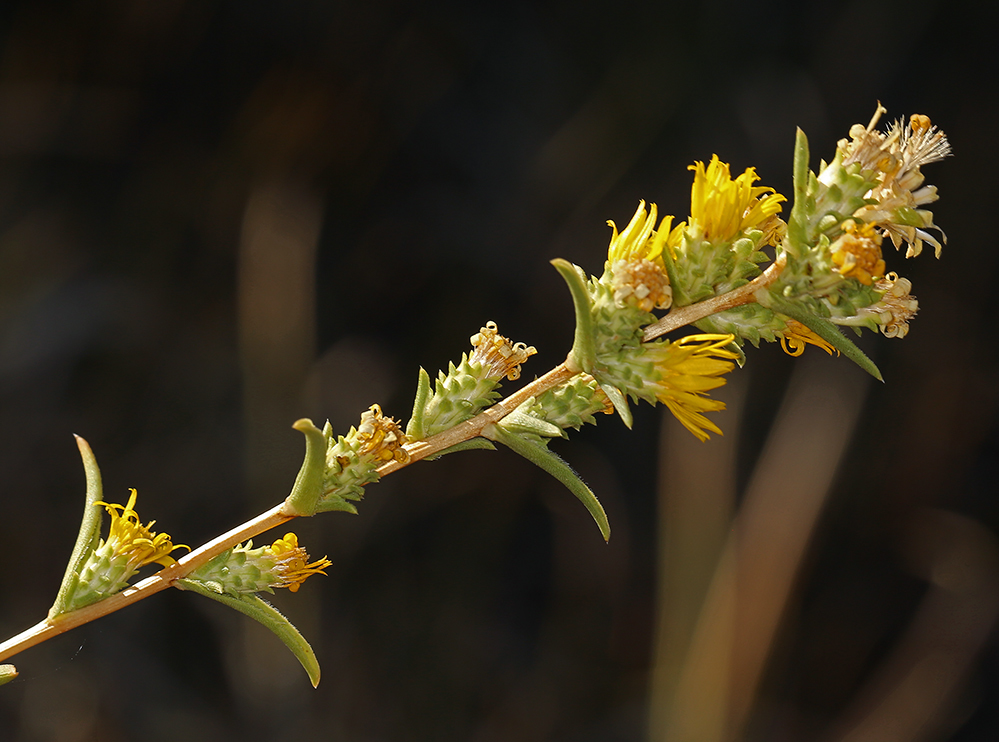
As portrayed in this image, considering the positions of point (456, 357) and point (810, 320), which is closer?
point (810, 320)

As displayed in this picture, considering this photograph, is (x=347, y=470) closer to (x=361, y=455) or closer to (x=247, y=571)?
(x=361, y=455)

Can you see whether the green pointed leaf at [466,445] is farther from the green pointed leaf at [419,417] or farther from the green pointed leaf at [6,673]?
the green pointed leaf at [6,673]

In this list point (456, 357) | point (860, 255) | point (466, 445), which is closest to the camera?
point (860, 255)

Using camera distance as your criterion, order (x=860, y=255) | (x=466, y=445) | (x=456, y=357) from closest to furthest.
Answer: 1. (x=860, y=255)
2. (x=466, y=445)
3. (x=456, y=357)

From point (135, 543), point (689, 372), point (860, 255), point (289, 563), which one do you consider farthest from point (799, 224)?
point (135, 543)

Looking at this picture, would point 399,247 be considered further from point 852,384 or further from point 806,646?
point 806,646

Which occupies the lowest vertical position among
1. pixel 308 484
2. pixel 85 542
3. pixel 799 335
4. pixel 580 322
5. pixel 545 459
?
pixel 85 542

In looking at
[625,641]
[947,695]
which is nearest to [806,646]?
[947,695]

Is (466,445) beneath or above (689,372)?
beneath
